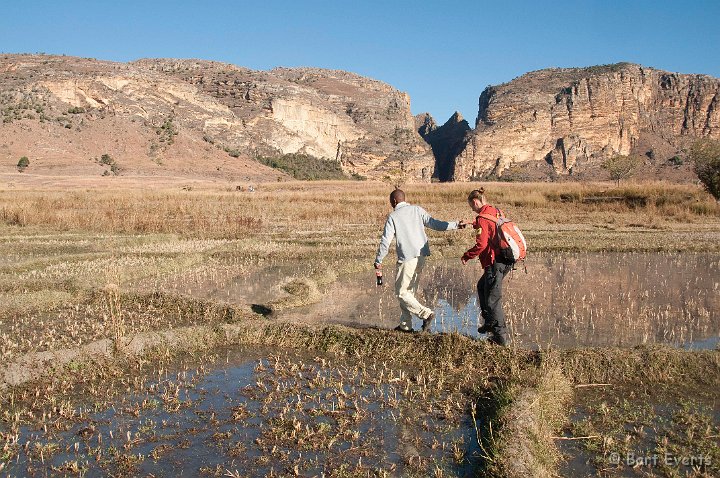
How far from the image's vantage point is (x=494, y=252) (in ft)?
25.6

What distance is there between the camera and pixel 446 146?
15850 centimetres

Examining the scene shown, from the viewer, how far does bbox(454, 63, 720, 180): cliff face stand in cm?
13150

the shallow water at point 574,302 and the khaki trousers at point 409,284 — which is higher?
the khaki trousers at point 409,284

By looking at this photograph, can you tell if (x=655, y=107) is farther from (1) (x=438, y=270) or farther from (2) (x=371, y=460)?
(2) (x=371, y=460)

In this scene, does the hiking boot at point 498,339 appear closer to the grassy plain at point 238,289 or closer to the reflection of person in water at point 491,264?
the reflection of person in water at point 491,264

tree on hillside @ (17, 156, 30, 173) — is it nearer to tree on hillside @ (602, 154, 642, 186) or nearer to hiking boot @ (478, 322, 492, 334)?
hiking boot @ (478, 322, 492, 334)

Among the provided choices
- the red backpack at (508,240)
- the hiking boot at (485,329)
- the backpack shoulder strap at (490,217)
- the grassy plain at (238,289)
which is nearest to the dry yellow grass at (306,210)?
the grassy plain at (238,289)

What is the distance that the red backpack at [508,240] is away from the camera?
753 centimetres

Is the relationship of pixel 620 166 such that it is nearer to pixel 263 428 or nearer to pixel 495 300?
pixel 495 300

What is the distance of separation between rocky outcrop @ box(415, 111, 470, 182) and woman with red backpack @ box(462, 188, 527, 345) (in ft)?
411

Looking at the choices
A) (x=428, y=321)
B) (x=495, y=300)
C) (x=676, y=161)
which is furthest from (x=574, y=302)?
(x=676, y=161)

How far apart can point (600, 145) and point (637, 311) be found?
13758cm

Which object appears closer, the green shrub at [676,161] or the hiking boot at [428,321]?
the hiking boot at [428,321]

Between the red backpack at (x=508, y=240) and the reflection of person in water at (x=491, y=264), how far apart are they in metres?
0.09
